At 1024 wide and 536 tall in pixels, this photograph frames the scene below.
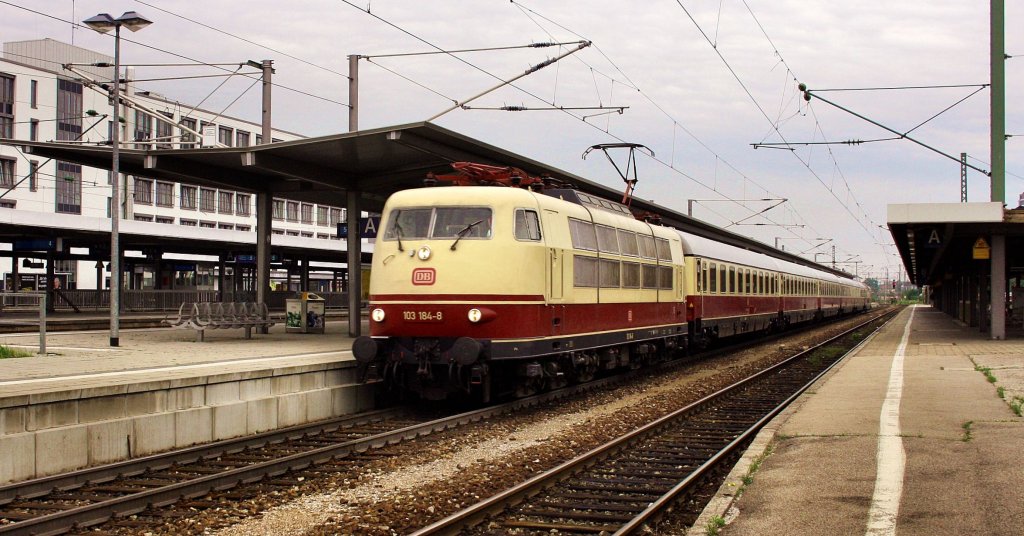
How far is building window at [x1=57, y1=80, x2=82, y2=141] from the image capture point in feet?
215

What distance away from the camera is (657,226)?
20125mm

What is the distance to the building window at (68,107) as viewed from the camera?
215 feet

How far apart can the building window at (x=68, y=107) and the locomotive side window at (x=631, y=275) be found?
59.5m

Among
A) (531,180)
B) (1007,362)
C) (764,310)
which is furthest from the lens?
(764,310)

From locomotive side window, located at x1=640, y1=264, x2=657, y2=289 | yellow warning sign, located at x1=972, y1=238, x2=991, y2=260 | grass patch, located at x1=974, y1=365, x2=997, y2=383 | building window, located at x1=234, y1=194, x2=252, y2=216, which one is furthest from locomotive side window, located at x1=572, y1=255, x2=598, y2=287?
building window, located at x1=234, y1=194, x2=252, y2=216

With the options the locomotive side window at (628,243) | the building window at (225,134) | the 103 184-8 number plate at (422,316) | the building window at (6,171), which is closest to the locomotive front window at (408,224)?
the 103 184-8 number plate at (422,316)

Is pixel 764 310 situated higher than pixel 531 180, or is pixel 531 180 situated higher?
pixel 531 180

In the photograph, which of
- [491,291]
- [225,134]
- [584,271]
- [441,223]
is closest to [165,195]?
[225,134]

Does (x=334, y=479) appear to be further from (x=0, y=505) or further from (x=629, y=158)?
(x=629, y=158)

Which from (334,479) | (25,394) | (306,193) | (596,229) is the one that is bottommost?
(334,479)

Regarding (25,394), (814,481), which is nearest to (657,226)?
(814,481)

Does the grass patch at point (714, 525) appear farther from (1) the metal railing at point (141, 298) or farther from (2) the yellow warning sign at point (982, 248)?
(1) the metal railing at point (141, 298)

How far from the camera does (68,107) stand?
6606cm

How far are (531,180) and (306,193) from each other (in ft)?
37.2
